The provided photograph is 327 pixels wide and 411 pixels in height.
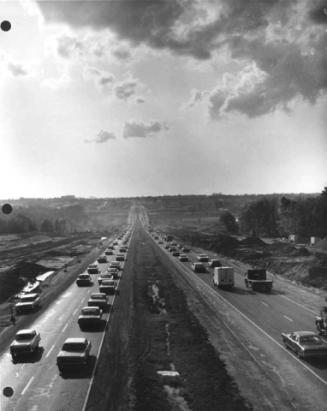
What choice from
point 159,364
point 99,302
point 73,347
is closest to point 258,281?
point 99,302

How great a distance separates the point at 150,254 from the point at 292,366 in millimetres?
78185

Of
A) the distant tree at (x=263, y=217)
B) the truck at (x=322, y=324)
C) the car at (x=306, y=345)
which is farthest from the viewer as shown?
the distant tree at (x=263, y=217)

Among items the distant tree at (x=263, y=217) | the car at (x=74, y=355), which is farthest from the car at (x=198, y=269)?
the distant tree at (x=263, y=217)

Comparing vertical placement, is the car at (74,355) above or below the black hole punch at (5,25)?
below

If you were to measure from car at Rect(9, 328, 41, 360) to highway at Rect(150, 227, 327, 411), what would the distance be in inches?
582

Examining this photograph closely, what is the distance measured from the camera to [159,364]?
100 ft

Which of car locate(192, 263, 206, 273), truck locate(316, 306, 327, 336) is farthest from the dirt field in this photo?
car locate(192, 263, 206, 273)

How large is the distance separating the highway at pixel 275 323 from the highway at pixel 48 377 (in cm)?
1076

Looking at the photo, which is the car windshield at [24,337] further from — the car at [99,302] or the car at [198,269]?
the car at [198,269]

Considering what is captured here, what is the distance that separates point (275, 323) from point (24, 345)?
68.1 feet

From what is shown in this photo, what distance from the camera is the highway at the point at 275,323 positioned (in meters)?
26.4

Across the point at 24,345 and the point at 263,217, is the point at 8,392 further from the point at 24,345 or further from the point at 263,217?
the point at 263,217

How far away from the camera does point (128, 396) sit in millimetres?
25031

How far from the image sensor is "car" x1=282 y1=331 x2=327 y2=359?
30422 mm
